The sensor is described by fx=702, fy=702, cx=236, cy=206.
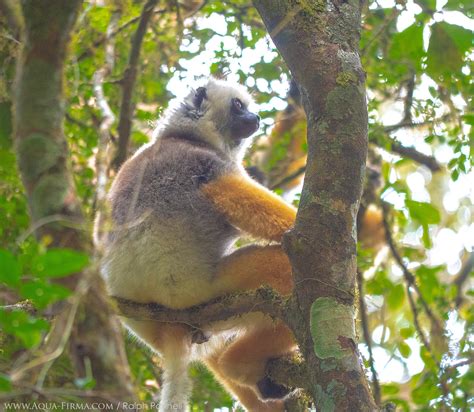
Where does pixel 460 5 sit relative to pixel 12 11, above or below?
above

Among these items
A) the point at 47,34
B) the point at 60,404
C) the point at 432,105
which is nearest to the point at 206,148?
the point at 432,105

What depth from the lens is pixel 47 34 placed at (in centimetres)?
294

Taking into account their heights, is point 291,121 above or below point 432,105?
above

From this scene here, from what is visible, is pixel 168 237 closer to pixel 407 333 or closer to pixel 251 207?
pixel 251 207

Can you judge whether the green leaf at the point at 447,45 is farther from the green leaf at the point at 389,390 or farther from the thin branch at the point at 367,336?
the green leaf at the point at 389,390

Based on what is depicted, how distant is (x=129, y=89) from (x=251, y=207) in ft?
7.53

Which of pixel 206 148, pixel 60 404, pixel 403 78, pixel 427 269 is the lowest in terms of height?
pixel 60 404

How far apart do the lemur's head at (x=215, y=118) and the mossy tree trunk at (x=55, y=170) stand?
111 inches

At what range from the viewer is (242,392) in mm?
4992

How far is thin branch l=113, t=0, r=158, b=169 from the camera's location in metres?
6.21

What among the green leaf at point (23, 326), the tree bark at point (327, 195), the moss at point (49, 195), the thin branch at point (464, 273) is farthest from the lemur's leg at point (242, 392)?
the thin branch at point (464, 273)

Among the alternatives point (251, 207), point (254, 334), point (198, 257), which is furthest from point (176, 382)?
point (251, 207)

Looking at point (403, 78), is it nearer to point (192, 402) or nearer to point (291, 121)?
point (291, 121)

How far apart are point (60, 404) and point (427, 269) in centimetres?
474
